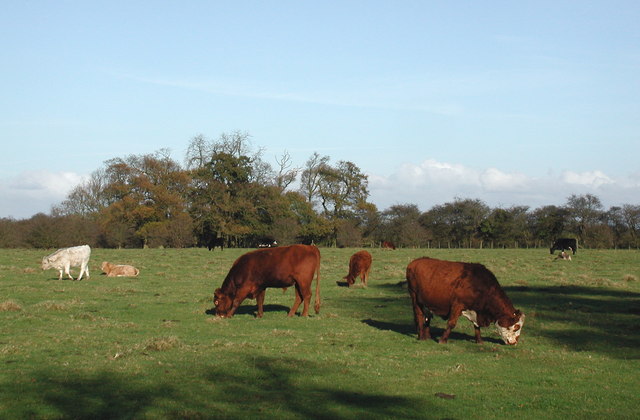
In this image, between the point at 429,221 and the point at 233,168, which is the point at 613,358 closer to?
the point at 233,168

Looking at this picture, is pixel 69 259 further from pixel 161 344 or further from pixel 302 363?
pixel 302 363

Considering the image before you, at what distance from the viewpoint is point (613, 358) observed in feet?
39.5

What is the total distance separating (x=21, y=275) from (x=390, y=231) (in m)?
76.7

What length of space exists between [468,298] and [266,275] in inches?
231

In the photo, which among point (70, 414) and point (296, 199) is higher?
point (296, 199)

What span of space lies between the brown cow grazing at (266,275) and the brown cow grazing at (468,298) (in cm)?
423

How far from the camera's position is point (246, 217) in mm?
76438

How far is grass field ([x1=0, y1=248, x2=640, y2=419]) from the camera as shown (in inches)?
322

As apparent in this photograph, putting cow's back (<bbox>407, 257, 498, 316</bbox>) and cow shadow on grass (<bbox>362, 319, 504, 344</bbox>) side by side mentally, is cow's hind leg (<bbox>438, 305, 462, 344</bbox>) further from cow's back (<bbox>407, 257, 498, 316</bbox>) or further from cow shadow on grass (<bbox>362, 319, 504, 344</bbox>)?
cow shadow on grass (<bbox>362, 319, 504, 344</bbox>)

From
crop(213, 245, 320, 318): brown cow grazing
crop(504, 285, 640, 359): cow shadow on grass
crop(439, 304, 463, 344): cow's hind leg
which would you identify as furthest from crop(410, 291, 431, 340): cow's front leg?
crop(213, 245, 320, 318): brown cow grazing

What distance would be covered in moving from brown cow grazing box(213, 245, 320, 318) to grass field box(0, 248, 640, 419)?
556 mm

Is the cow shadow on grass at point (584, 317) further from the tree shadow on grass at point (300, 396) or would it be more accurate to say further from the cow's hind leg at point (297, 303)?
the tree shadow on grass at point (300, 396)

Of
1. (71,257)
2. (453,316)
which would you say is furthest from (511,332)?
(71,257)

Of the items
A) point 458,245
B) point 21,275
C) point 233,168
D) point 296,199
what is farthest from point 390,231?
point 21,275
